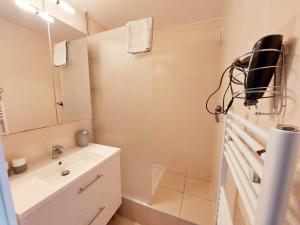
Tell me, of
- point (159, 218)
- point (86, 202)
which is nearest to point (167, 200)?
A: point (159, 218)

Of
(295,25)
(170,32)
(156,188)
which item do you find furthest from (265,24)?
(156,188)

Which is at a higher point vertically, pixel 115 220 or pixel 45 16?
pixel 45 16

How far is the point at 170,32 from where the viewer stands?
6.29 ft

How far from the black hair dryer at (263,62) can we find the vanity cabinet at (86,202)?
1033mm

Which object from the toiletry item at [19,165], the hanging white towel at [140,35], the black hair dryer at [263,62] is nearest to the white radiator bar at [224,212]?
the black hair dryer at [263,62]

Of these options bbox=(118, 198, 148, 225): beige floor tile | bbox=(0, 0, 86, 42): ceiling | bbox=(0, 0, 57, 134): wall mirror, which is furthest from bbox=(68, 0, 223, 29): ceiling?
bbox=(118, 198, 148, 225): beige floor tile

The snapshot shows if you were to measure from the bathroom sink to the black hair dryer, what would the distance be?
3.45 feet

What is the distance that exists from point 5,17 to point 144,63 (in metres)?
0.97

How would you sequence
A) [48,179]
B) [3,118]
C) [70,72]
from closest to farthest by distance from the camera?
[3,118] → [48,179] → [70,72]

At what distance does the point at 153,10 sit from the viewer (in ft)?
4.95

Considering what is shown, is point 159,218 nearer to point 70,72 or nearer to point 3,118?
point 3,118

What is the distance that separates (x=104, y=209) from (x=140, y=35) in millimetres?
1499

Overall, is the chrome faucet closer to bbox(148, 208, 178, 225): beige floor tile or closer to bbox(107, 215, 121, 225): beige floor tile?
bbox(107, 215, 121, 225): beige floor tile

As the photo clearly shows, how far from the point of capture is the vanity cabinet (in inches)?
28.2
